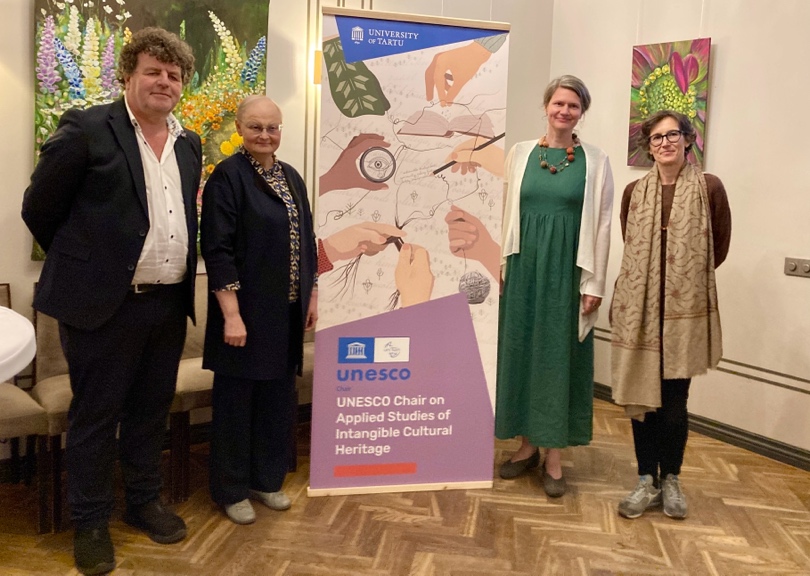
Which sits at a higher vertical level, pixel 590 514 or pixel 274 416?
pixel 274 416

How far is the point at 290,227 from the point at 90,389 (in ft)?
2.74

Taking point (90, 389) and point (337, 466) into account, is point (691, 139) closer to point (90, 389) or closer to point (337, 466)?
point (337, 466)

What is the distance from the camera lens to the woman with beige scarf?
266 centimetres

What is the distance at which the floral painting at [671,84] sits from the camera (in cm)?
A: 388

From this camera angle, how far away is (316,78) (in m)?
3.82

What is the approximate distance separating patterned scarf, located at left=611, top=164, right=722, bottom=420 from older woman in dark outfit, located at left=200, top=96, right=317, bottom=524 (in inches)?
46.7

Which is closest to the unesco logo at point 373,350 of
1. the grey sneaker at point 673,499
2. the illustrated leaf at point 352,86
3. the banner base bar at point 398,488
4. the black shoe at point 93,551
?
the banner base bar at point 398,488

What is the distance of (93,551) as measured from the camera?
2.35m

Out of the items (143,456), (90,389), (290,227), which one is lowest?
(143,456)

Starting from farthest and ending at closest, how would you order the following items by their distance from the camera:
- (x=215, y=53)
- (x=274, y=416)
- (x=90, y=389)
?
(x=215, y=53) < (x=274, y=416) < (x=90, y=389)

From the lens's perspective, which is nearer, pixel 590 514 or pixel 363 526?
pixel 363 526

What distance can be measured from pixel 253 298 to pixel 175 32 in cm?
147

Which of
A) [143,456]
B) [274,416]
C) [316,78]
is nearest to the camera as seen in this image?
[143,456]

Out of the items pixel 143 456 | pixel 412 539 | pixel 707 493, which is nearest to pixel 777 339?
pixel 707 493
